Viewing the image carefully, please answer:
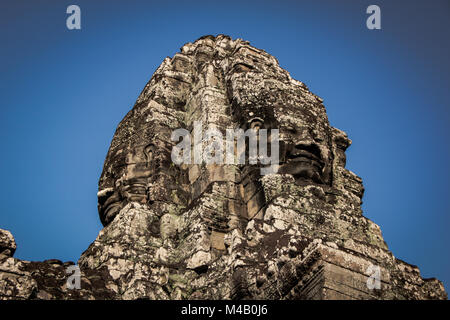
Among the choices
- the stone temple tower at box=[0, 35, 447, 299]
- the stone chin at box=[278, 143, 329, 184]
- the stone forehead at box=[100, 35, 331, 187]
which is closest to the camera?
the stone temple tower at box=[0, 35, 447, 299]

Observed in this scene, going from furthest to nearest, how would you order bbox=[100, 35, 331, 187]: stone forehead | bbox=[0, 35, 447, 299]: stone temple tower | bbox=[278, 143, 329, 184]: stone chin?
bbox=[100, 35, 331, 187]: stone forehead → bbox=[278, 143, 329, 184]: stone chin → bbox=[0, 35, 447, 299]: stone temple tower

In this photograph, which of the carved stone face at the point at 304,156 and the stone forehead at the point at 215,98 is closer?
the carved stone face at the point at 304,156

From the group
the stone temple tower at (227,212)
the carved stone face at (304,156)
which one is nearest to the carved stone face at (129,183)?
the stone temple tower at (227,212)

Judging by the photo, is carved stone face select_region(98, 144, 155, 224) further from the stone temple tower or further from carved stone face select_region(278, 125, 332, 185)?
carved stone face select_region(278, 125, 332, 185)

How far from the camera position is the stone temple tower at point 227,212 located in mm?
11305

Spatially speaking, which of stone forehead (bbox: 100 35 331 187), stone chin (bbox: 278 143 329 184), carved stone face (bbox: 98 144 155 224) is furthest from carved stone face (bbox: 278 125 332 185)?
carved stone face (bbox: 98 144 155 224)

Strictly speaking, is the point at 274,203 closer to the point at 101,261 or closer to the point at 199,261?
the point at 199,261

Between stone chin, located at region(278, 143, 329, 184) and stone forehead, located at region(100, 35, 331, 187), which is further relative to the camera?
stone forehead, located at region(100, 35, 331, 187)

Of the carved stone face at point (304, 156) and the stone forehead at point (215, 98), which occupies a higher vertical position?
the stone forehead at point (215, 98)

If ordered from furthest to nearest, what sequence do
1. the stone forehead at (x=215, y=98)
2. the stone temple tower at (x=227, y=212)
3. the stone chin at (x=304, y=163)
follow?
the stone forehead at (x=215, y=98)
the stone chin at (x=304, y=163)
the stone temple tower at (x=227, y=212)

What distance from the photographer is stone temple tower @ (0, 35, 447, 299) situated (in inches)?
445

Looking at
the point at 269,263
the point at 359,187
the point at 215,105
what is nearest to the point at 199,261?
the point at 269,263

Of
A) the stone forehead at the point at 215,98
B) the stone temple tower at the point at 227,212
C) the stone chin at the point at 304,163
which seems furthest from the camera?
the stone forehead at the point at 215,98

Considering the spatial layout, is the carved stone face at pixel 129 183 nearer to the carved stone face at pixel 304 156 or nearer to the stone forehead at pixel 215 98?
the stone forehead at pixel 215 98
